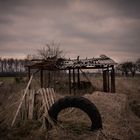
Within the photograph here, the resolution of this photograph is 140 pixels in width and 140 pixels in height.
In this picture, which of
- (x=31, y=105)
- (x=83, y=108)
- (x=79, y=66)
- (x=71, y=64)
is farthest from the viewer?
(x=71, y=64)

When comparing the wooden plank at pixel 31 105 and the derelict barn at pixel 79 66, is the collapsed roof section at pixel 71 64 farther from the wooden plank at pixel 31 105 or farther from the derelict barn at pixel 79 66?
the wooden plank at pixel 31 105

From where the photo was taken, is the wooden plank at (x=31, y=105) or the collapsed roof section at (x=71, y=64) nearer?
the wooden plank at (x=31, y=105)

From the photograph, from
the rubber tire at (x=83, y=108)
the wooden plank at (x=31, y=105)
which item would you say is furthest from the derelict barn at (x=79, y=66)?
the rubber tire at (x=83, y=108)

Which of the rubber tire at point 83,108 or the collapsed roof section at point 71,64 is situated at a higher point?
the collapsed roof section at point 71,64

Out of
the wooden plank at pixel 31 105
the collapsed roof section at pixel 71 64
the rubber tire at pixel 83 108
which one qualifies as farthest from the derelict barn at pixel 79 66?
the rubber tire at pixel 83 108

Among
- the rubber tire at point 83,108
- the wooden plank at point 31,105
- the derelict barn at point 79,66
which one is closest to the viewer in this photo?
the rubber tire at point 83,108

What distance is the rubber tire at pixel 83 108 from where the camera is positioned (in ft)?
33.0

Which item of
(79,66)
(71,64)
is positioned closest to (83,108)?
(79,66)

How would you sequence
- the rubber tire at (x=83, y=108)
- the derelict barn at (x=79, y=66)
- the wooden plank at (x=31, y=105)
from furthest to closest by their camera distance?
the derelict barn at (x=79, y=66)
the wooden plank at (x=31, y=105)
the rubber tire at (x=83, y=108)

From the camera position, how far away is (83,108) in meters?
10.5

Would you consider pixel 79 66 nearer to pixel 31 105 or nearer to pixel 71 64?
pixel 71 64

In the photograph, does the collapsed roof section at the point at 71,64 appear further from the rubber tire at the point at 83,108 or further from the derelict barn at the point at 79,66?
the rubber tire at the point at 83,108

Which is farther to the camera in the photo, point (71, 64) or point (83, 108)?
point (71, 64)

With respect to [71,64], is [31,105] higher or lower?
lower
